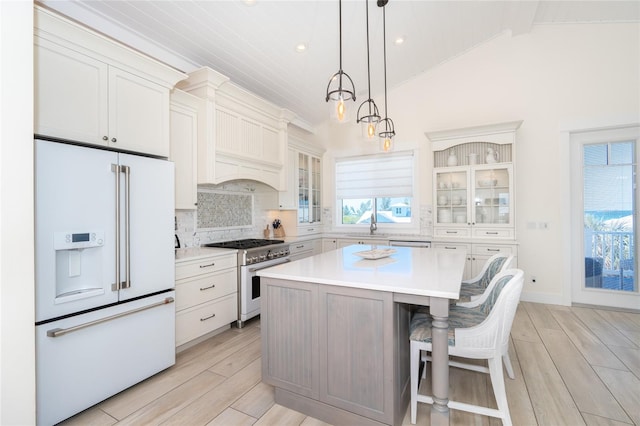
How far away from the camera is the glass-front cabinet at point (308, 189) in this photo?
5.06 metres

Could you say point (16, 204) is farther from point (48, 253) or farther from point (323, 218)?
point (323, 218)

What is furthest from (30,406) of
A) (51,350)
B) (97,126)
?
(97,126)

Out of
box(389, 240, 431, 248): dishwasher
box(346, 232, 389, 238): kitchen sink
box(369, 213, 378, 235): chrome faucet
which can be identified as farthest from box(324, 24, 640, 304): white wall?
box(346, 232, 389, 238): kitchen sink

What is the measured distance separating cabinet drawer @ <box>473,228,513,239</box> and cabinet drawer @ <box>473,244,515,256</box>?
20cm

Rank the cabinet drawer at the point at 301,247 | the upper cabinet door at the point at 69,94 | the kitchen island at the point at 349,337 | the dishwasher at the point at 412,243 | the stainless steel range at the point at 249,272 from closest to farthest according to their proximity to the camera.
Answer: the kitchen island at the point at 349,337 < the upper cabinet door at the point at 69,94 < the stainless steel range at the point at 249,272 < the cabinet drawer at the point at 301,247 < the dishwasher at the point at 412,243

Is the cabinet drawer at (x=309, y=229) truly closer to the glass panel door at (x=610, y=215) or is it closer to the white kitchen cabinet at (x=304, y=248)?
the white kitchen cabinet at (x=304, y=248)

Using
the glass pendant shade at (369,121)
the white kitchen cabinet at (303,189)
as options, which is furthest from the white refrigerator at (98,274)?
the white kitchen cabinet at (303,189)

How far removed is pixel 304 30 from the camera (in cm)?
324

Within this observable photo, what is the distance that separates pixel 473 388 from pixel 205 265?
2.46 m

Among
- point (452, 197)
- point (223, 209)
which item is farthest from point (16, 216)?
point (452, 197)

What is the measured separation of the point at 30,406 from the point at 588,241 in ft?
18.7

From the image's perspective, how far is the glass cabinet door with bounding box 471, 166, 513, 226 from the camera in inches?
169

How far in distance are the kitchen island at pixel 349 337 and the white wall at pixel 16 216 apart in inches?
49.0

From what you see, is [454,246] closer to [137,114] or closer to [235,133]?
[235,133]
